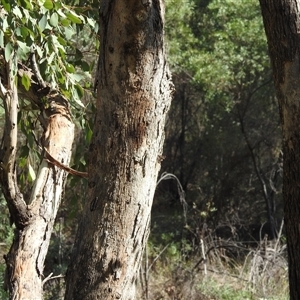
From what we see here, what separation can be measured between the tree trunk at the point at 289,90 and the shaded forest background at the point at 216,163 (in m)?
6.59

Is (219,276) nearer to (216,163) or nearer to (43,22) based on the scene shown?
(216,163)

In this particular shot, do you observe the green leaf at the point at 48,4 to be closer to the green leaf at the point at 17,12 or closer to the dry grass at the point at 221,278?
the green leaf at the point at 17,12

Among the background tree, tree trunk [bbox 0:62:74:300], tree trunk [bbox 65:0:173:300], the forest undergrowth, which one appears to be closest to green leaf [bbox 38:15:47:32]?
tree trunk [bbox 0:62:74:300]

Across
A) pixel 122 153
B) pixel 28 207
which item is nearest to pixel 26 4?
pixel 28 207

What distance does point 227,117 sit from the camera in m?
16.5

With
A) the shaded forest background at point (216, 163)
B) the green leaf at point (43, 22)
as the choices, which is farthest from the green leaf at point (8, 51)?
the shaded forest background at point (216, 163)

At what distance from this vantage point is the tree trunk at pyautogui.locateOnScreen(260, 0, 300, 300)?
4.22m

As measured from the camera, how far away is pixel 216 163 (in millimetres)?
16906

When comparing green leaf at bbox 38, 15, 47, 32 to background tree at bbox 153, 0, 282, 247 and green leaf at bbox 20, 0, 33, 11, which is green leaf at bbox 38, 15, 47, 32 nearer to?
green leaf at bbox 20, 0, 33, 11

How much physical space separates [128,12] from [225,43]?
452 inches

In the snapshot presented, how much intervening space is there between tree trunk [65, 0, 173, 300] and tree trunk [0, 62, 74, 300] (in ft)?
2.10

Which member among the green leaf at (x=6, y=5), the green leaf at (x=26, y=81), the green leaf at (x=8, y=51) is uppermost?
the green leaf at (x=6, y=5)

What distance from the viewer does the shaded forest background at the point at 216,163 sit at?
1192 centimetres

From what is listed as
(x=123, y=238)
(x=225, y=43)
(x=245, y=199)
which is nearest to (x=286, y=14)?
(x=123, y=238)
